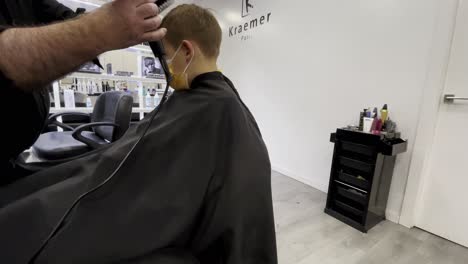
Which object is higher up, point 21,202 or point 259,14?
point 259,14

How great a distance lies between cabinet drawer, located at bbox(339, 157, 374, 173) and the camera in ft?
5.88

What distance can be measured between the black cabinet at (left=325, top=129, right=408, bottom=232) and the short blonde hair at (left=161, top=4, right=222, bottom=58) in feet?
4.84

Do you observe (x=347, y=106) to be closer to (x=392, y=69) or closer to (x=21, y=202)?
(x=392, y=69)

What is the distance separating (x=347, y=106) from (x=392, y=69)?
471mm

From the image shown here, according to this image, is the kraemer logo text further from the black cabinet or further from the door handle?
the door handle

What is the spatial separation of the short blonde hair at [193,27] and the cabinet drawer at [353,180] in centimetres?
162

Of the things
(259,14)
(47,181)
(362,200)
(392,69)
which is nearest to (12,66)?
(47,181)

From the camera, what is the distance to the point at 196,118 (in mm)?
714

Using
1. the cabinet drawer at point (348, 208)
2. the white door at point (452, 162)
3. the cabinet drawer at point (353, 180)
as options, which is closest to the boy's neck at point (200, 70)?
the cabinet drawer at point (353, 180)

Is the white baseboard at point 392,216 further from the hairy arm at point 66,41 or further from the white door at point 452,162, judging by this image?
the hairy arm at point 66,41

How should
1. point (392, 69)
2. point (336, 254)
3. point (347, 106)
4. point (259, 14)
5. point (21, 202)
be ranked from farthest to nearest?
point (259, 14) → point (347, 106) → point (392, 69) → point (336, 254) → point (21, 202)

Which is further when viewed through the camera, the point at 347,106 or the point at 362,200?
the point at 347,106

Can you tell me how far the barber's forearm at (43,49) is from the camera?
41 centimetres

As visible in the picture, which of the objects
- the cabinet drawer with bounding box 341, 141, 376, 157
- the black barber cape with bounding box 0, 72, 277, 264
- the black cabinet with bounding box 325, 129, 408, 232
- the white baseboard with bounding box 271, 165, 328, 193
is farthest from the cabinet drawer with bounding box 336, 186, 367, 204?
the black barber cape with bounding box 0, 72, 277, 264
